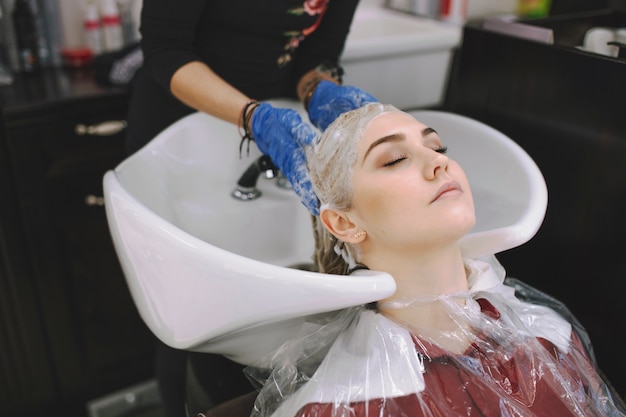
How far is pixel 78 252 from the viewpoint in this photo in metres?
1.78

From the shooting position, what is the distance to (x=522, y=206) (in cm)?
107

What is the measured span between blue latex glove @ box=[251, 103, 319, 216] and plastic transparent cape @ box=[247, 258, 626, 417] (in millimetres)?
210

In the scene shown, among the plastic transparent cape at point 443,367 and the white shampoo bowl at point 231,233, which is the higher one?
the white shampoo bowl at point 231,233

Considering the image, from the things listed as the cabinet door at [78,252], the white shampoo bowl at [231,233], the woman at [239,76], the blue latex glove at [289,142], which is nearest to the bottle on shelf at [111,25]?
the cabinet door at [78,252]

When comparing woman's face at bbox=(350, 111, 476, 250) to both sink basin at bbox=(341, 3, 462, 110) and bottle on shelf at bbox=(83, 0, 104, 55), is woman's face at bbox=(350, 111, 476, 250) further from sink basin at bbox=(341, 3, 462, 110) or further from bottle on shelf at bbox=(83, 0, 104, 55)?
bottle on shelf at bbox=(83, 0, 104, 55)

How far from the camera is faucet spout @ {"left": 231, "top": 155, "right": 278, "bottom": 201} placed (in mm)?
1166

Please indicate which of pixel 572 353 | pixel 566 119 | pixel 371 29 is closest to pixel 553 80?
pixel 566 119

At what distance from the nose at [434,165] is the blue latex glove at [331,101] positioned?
0.87 feet

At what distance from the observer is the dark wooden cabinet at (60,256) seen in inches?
63.1

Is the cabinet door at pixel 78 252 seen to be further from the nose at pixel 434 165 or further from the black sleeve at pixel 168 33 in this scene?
the nose at pixel 434 165

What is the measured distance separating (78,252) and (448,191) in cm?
128

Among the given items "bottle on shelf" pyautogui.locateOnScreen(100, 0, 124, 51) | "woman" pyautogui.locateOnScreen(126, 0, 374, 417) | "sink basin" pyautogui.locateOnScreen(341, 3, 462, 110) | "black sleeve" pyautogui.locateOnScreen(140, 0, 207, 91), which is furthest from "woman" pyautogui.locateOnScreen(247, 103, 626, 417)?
"bottle on shelf" pyautogui.locateOnScreen(100, 0, 124, 51)

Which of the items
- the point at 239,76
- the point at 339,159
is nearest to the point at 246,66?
the point at 239,76

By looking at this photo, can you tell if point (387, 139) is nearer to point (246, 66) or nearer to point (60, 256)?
point (246, 66)
